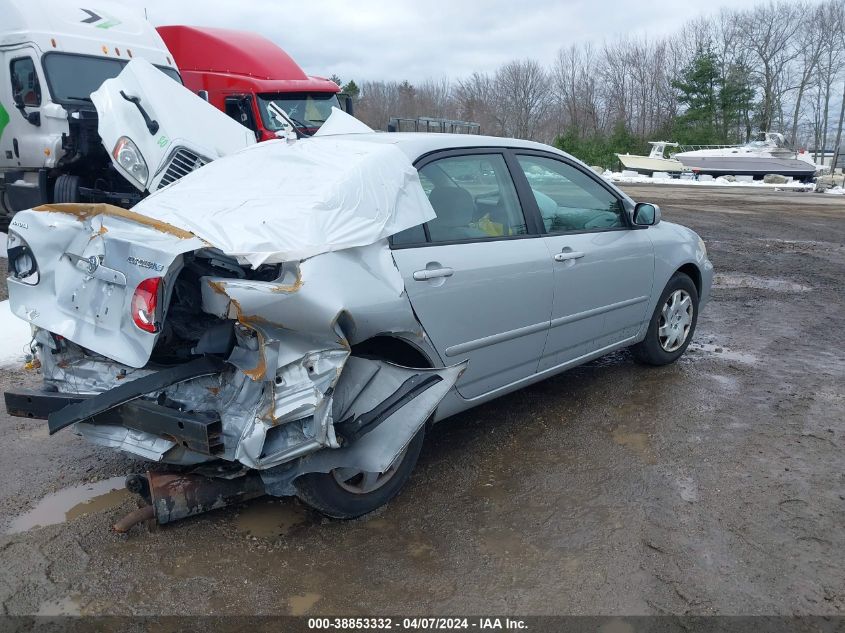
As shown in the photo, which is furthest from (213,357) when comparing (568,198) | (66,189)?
(66,189)

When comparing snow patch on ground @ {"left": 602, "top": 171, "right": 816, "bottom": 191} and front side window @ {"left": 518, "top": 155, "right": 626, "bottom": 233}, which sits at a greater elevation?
front side window @ {"left": 518, "top": 155, "right": 626, "bottom": 233}

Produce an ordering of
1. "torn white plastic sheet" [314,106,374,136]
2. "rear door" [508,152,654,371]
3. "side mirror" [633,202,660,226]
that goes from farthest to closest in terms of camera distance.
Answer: "side mirror" [633,202,660,226]
"torn white plastic sheet" [314,106,374,136]
"rear door" [508,152,654,371]

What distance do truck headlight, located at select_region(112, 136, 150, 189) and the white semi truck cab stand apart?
256cm

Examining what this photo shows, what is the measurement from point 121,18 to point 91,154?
3298 millimetres

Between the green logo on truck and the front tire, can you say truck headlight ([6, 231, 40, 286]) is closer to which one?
the front tire

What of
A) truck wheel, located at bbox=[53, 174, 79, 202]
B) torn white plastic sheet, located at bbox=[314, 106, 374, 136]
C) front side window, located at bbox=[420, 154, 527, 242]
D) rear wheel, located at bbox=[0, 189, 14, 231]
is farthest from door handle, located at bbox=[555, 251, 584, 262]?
rear wheel, located at bbox=[0, 189, 14, 231]

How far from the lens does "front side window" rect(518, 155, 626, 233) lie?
418cm

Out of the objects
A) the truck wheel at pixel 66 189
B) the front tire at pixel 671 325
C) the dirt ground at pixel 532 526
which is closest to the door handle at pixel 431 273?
the dirt ground at pixel 532 526

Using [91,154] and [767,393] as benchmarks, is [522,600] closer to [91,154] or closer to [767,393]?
[767,393]

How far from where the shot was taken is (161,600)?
2.68 metres

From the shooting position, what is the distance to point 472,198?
3.79 meters

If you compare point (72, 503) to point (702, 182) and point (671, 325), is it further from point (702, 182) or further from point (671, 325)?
point (702, 182)

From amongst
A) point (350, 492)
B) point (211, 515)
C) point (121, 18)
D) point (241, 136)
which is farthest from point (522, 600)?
point (121, 18)

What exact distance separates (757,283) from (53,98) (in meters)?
9.54
